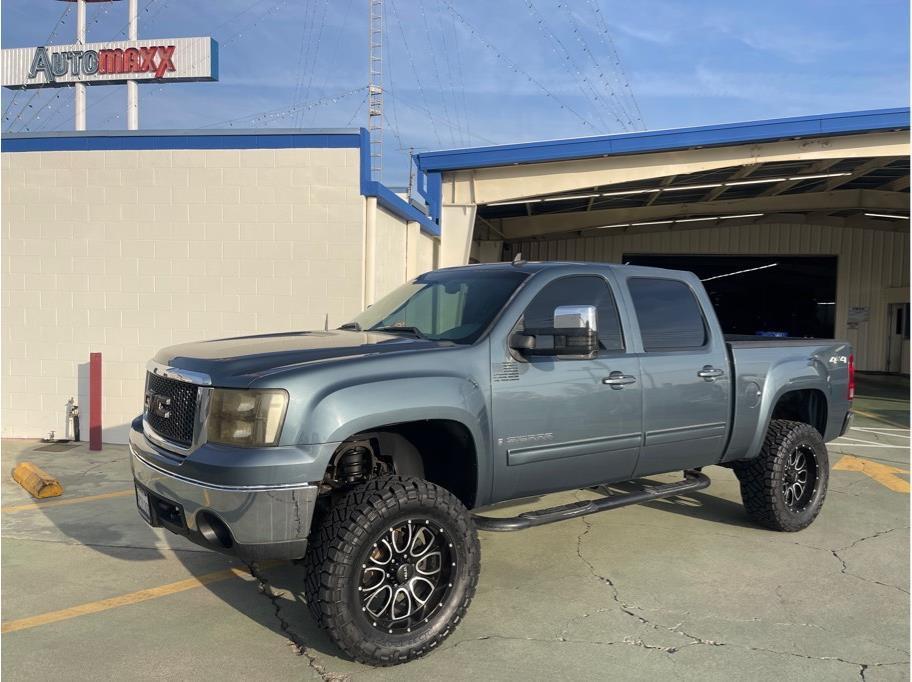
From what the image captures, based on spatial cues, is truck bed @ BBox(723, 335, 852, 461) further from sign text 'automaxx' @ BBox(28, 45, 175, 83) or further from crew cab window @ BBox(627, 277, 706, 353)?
sign text 'automaxx' @ BBox(28, 45, 175, 83)

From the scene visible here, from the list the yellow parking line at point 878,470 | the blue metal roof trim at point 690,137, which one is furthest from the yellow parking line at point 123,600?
the blue metal roof trim at point 690,137

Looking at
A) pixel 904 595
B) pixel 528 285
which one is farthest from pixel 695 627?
pixel 528 285

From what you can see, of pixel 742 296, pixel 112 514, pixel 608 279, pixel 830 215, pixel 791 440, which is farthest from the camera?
pixel 742 296

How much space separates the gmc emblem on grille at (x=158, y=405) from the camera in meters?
3.84

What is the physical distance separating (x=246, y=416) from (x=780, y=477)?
13.6 ft

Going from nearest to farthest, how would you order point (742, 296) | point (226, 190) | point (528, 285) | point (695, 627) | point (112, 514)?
point (695, 627)
point (528, 285)
point (112, 514)
point (226, 190)
point (742, 296)

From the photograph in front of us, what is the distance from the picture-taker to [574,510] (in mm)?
4484

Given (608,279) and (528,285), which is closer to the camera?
(528,285)

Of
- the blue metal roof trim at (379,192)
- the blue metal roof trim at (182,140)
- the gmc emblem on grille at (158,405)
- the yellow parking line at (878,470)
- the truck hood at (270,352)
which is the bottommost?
the yellow parking line at (878,470)

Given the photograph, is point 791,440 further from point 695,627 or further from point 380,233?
point 380,233

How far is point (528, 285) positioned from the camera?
14.5ft

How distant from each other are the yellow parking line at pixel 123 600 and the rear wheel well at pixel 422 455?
56.3 inches

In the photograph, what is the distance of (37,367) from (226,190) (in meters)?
3.45

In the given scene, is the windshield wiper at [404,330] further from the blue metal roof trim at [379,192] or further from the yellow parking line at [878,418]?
the yellow parking line at [878,418]
